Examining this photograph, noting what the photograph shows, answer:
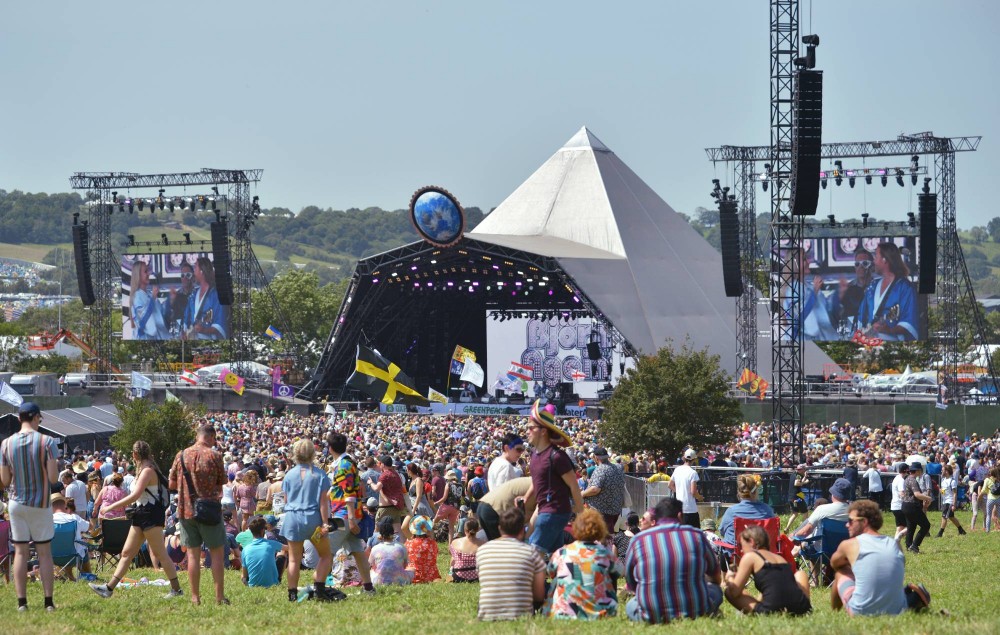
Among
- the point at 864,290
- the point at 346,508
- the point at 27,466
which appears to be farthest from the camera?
the point at 864,290

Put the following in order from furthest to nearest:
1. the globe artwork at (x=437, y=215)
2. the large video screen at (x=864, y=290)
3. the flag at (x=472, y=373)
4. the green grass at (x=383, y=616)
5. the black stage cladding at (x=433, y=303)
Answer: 1. the black stage cladding at (x=433, y=303)
2. the large video screen at (x=864, y=290)
3. the globe artwork at (x=437, y=215)
4. the flag at (x=472, y=373)
5. the green grass at (x=383, y=616)

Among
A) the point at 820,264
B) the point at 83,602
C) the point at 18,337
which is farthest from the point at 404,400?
the point at 18,337

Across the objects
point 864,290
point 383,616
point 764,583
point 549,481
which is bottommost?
point 383,616

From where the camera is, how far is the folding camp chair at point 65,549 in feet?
38.8

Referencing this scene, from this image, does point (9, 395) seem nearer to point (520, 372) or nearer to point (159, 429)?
point (159, 429)

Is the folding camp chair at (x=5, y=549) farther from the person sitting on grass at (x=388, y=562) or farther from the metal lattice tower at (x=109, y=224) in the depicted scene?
the metal lattice tower at (x=109, y=224)

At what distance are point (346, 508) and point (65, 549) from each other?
309 cm

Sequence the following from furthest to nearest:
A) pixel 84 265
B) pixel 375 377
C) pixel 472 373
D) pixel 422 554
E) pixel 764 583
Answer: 1. pixel 84 265
2. pixel 472 373
3. pixel 375 377
4. pixel 422 554
5. pixel 764 583

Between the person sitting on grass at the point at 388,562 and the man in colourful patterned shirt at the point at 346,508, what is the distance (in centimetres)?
55

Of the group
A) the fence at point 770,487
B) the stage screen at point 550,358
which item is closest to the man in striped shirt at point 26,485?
the fence at point 770,487

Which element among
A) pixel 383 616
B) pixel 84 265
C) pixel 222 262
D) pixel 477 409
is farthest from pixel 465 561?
pixel 84 265

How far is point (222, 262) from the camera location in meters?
52.1

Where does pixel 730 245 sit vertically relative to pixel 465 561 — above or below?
above

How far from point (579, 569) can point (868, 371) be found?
78.4 metres
